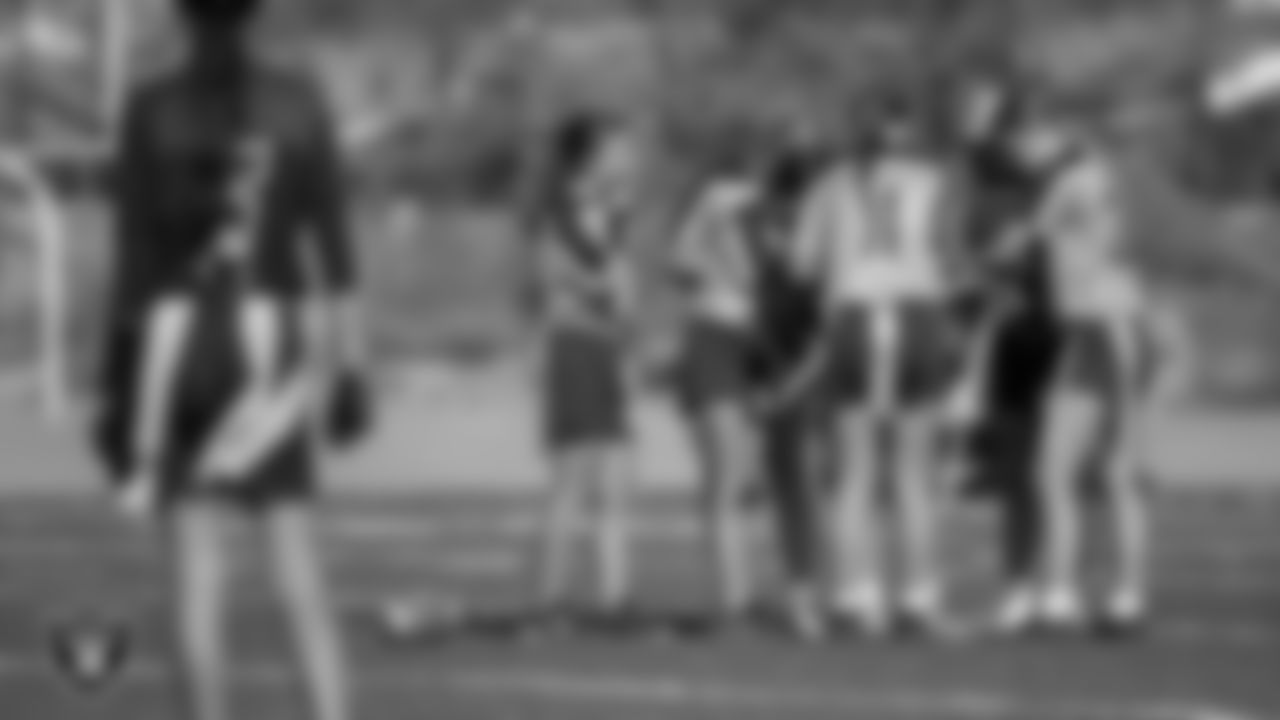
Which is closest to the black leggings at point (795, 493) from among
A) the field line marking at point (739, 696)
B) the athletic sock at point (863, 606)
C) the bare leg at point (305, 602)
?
the athletic sock at point (863, 606)

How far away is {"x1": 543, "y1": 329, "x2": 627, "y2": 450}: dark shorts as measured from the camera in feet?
54.5

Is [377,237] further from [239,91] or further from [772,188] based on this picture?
[239,91]

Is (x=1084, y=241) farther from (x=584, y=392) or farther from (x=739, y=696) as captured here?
(x=739, y=696)

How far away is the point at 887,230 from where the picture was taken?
16422 millimetres

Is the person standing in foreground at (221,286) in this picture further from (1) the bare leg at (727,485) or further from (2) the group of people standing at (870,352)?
(1) the bare leg at (727,485)

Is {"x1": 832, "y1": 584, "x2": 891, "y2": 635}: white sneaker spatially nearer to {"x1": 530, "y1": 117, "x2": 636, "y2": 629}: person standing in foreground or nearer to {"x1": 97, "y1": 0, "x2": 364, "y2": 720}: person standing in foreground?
{"x1": 530, "y1": 117, "x2": 636, "y2": 629}: person standing in foreground

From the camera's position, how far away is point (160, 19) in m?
43.2

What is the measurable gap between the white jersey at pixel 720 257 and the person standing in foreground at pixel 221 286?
7.08 metres

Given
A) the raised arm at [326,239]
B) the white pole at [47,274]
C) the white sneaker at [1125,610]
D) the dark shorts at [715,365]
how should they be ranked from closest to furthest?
the raised arm at [326,239]
the white sneaker at [1125,610]
the dark shorts at [715,365]
the white pole at [47,274]

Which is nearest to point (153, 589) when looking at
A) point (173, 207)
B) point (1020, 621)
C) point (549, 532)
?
point (549, 532)

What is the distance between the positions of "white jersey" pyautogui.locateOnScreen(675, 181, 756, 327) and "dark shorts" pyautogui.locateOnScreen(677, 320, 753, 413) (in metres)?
0.05

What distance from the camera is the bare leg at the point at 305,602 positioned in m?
9.86

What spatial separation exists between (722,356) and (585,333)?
493 mm

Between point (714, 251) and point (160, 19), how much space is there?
26.9 meters
